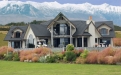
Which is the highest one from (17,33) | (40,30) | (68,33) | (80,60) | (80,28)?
(80,28)

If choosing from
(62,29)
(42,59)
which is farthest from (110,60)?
(62,29)

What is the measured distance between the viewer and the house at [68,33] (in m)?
61.1

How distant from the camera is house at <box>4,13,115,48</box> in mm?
61062

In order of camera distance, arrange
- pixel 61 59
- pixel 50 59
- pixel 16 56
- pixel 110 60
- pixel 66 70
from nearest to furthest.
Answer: pixel 66 70 → pixel 110 60 → pixel 50 59 → pixel 61 59 → pixel 16 56

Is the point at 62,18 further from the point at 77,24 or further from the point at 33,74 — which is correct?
the point at 33,74

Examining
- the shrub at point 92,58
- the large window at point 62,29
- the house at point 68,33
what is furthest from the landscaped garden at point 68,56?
the large window at point 62,29

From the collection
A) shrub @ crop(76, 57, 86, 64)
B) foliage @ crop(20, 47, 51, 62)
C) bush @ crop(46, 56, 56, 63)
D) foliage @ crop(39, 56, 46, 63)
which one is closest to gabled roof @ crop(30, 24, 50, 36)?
foliage @ crop(20, 47, 51, 62)

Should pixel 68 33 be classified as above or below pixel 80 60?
above

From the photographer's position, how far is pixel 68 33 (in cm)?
6250

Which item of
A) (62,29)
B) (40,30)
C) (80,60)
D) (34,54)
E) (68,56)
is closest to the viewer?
(80,60)

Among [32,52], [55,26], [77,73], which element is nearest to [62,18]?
[55,26]

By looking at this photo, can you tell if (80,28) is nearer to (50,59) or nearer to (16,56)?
(16,56)

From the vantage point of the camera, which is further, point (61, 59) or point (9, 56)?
point (9, 56)

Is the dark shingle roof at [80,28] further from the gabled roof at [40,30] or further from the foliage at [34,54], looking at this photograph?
the foliage at [34,54]
